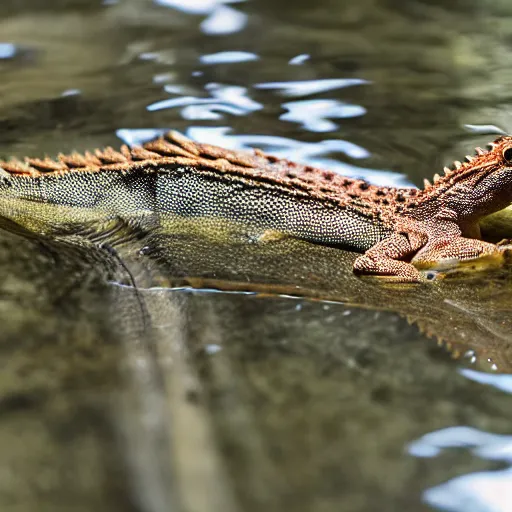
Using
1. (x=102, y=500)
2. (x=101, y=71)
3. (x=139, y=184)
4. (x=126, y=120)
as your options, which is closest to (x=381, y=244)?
(x=139, y=184)

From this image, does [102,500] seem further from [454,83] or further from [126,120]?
[454,83]

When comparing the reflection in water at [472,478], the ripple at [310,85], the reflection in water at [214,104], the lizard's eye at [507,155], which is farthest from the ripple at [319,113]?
the reflection in water at [472,478]

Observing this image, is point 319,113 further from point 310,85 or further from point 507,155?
point 507,155

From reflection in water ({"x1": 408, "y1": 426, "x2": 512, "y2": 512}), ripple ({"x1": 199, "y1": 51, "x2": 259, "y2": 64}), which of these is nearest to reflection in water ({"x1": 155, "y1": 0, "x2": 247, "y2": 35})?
ripple ({"x1": 199, "y1": 51, "x2": 259, "y2": 64})

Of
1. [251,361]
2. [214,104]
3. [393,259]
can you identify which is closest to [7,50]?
[214,104]

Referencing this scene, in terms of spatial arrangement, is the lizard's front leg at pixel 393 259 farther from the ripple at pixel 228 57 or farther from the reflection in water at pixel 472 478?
the ripple at pixel 228 57

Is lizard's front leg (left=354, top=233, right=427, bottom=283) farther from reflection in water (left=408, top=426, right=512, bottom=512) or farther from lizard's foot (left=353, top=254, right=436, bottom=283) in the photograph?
reflection in water (left=408, top=426, right=512, bottom=512)
